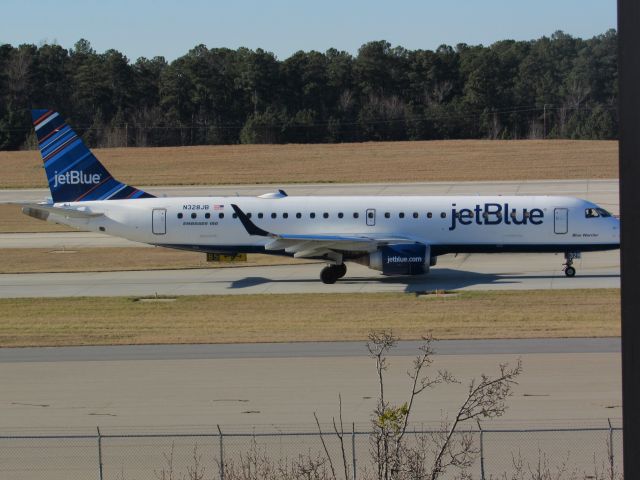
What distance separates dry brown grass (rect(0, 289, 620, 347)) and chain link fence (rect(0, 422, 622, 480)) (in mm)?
9920

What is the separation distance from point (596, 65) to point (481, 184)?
59.2 metres

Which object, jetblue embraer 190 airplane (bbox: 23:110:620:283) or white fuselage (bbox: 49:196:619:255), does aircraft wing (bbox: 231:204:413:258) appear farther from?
white fuselage (bbox: 49:196:619:255)

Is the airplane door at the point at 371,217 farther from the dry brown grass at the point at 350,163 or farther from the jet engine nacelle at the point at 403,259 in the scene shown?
the dry brown grass at the point at 350,163

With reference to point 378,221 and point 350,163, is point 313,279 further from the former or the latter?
point 350,163

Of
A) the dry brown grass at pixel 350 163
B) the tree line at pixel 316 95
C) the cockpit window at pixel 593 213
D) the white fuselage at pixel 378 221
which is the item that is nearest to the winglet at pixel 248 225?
the white fuselage at pixel 378 221

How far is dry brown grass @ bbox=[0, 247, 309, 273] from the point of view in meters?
46.1

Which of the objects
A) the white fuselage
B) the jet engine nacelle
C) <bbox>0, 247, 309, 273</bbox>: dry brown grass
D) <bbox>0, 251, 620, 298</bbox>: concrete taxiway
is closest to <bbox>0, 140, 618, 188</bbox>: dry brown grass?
<bbox>0, 247, 309, 273</bbox>: dry brown grass

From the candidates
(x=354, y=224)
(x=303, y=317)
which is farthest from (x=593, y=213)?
(x=303, y=317)

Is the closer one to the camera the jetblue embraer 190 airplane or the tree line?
the jetblue embraer 190 airplane

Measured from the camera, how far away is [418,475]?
13.2 meters

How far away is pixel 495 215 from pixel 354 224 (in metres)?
5.31

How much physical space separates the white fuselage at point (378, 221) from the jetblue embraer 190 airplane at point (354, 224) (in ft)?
0.12

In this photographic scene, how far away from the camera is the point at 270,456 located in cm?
1789

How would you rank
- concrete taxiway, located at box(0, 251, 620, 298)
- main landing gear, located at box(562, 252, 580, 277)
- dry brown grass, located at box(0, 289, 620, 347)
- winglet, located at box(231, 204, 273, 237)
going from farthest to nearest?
1. main landing gear, located at box(562, 252, 580, 277)
2. winglet, located at box(231, 204, 273, 237)
3. concrete taxiway, located at box(0, 251, 620, 298)
4. dry brown grass, located at box(0, 289, 620, 347)
